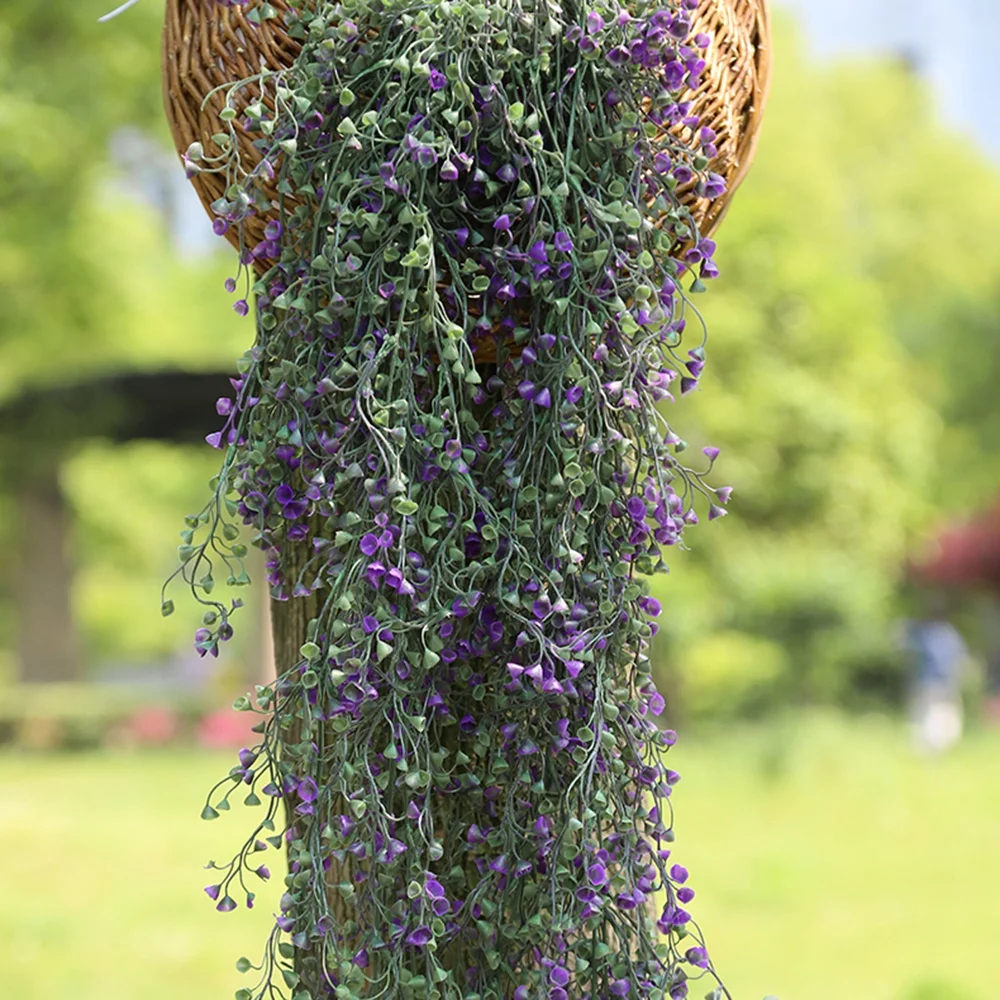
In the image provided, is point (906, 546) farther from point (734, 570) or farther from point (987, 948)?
point (987, 948)

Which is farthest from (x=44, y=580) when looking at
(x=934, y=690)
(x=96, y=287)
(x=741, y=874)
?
(x=934, y=690)

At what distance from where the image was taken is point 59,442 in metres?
10.8

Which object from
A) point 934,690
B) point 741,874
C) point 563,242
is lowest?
point 563,242

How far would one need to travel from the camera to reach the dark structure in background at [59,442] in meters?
10.3

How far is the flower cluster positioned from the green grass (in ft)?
8.55

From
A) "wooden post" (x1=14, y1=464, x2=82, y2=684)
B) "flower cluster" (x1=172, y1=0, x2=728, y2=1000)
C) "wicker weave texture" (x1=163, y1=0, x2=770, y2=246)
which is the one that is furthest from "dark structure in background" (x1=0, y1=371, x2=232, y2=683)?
"flower cluster" (x1=172, y1=0, x2=728, y2=1000)

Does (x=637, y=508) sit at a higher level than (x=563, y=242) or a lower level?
lower

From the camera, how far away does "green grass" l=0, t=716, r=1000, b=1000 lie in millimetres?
4418

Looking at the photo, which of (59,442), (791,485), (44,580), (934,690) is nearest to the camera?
(934,690)

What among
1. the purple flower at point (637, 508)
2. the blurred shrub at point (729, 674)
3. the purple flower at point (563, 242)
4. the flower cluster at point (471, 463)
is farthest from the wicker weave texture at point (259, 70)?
the blurred shrub at point (729, 674)

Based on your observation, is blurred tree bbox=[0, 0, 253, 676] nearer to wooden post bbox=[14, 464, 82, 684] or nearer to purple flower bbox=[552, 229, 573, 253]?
wooden post bbox=[14, 464, 82, 684]

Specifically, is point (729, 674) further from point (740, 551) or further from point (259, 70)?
point (259, 70)

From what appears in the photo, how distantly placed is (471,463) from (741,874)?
4948mm

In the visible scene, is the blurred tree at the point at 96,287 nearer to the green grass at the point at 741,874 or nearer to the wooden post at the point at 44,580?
the wooden post at the point at 44,580
